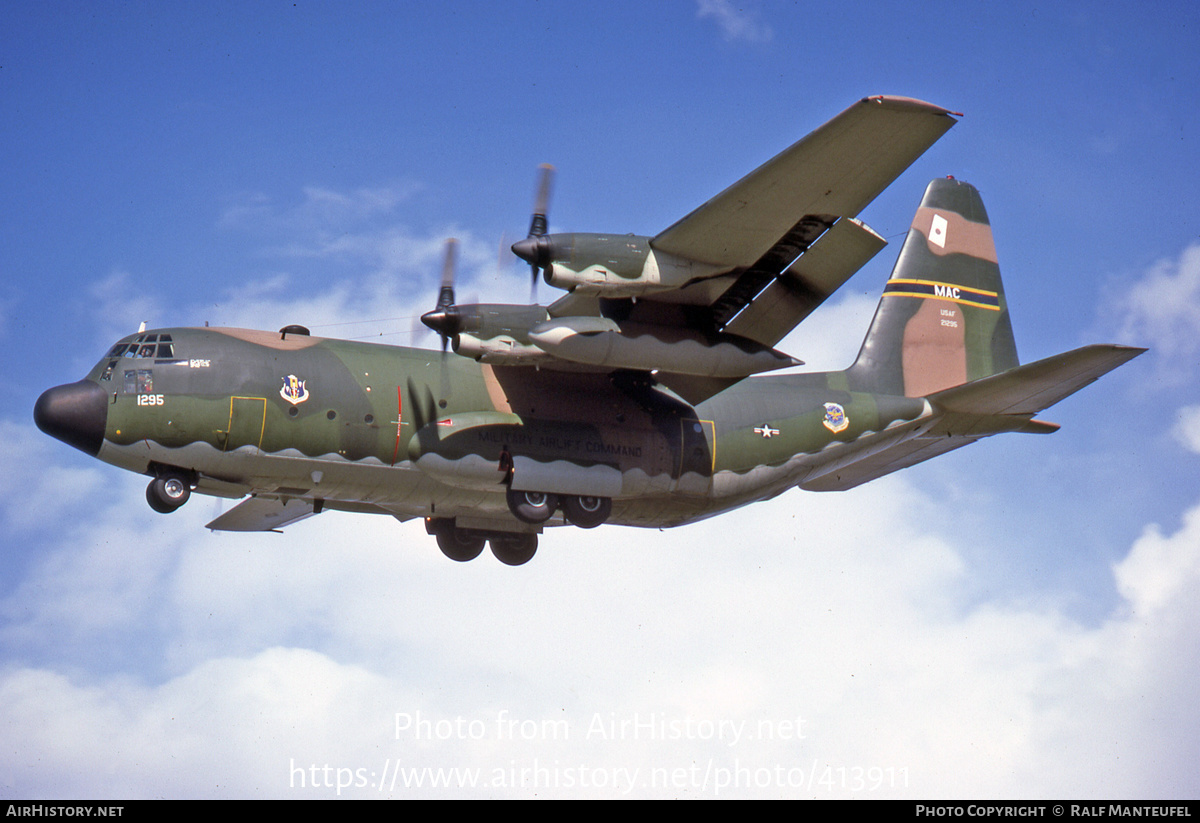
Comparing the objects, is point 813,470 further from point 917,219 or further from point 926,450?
point 917,219

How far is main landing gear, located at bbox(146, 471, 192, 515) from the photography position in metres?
15.4

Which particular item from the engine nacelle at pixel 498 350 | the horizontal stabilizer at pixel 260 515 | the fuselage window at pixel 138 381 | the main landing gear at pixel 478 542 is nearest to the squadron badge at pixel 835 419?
the engine nacelle at pixel 498 350

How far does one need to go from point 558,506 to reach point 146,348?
5.74m

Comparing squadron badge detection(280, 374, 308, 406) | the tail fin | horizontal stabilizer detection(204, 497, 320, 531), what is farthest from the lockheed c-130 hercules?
horizontal stabilizer detection(204, 497, 320, 531)

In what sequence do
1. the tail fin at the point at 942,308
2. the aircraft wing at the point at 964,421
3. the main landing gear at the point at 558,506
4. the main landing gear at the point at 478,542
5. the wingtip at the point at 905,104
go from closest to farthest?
the wingtip at the point at 905,104
the main landing gear at the point at 558,506
the aircraft wing at the point at 964,421
the main landing gear at the point at 478,542
the tail fin at the point at 942,308

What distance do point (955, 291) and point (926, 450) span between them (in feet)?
9.89

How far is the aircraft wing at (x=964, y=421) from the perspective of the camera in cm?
1678

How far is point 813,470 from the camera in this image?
725 inches

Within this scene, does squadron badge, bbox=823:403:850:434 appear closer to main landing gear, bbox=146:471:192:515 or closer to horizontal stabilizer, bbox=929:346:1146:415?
horizontal stabilizer, bbox=929:346:1146:415

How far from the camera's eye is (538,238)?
14906 millimetres

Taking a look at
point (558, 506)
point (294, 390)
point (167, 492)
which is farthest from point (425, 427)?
point (167, 492)

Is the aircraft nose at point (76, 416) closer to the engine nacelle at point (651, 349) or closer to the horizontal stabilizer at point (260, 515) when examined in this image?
the horizontal stabilizer at point (260, 515)

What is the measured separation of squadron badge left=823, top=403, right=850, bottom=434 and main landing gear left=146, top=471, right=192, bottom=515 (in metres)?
9.05

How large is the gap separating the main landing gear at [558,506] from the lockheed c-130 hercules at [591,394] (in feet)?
0.09
